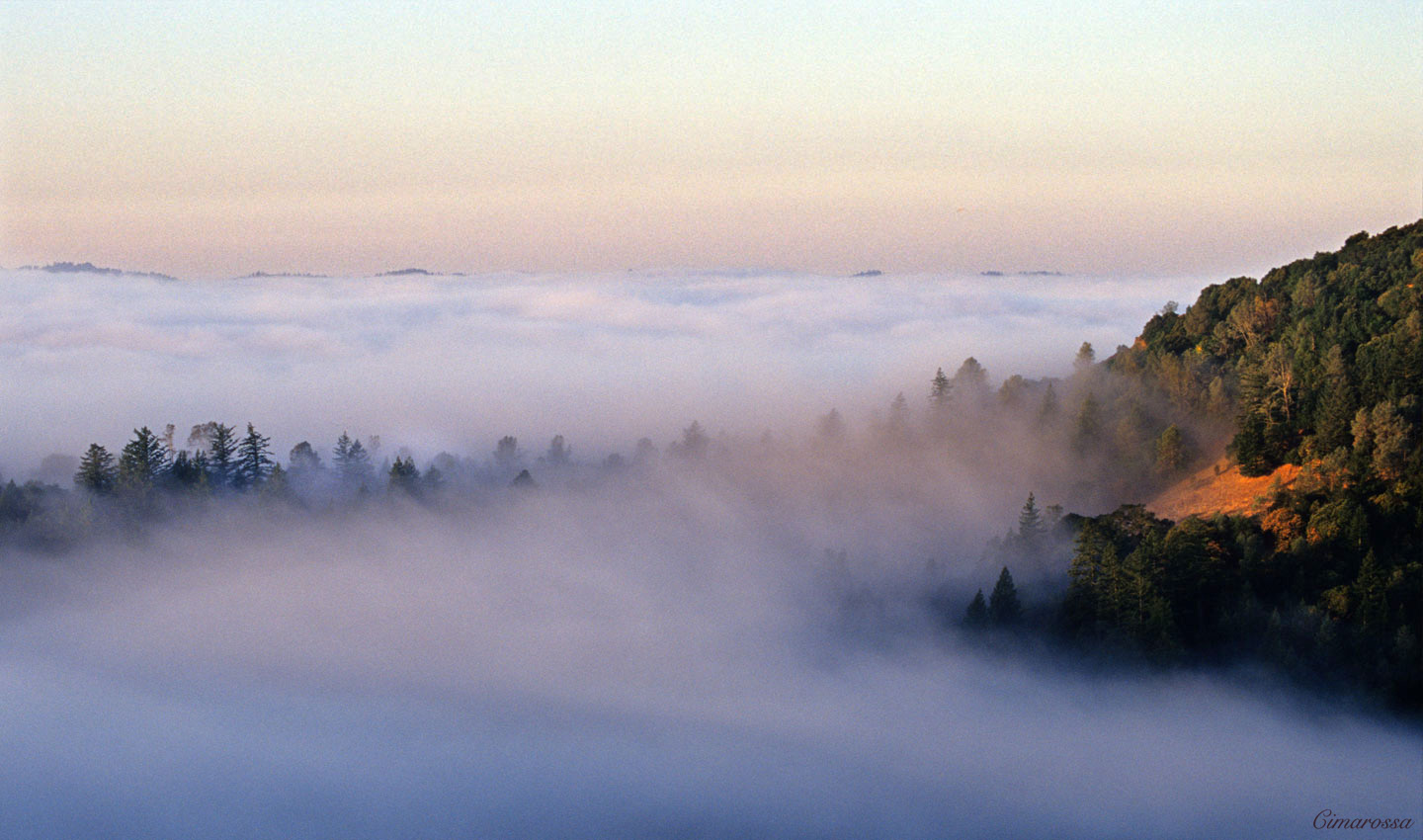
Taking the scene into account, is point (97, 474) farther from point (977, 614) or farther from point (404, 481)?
point (977, 614)

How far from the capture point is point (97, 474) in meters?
84.2

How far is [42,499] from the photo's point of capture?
85188mm

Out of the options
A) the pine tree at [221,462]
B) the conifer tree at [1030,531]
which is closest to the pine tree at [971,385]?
the conifer tree at [1030,531]

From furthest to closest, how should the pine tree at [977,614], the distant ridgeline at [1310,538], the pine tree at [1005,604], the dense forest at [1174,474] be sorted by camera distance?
the pine tree at [977,614] < the pine tree at [1005,604] < the dense forest at [1174,474] < the distant ridgeline at [1310,538]

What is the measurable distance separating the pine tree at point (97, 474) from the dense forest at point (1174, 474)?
0.68ft

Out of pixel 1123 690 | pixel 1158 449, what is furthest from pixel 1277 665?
pixel 1158 449

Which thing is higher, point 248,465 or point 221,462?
point 221,462

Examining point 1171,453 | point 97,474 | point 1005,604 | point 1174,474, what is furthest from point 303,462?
point 1005,604

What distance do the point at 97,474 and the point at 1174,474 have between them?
75.2 m

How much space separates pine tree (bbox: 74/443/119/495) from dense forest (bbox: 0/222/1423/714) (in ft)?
0.68

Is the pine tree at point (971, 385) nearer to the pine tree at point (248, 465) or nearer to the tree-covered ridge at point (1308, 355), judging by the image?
the tree-covered ridge at point (1308, 355)

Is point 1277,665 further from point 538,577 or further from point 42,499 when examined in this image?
point 42,499

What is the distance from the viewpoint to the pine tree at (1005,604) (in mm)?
58656

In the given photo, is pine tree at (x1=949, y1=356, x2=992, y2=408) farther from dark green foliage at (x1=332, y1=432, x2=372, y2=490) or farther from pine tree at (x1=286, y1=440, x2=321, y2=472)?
pine tree at (x1=286, y1=440, x2=321, y2=472)
